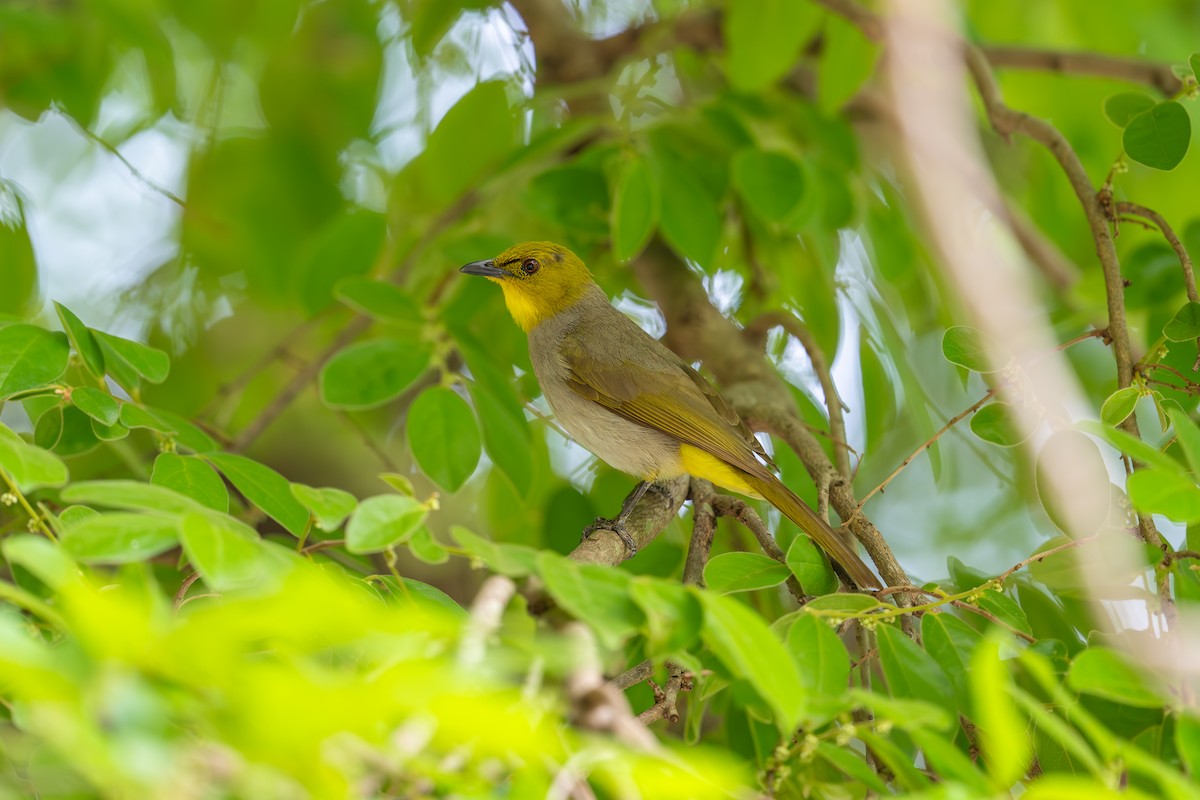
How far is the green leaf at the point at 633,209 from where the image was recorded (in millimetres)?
3686

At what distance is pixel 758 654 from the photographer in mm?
1570

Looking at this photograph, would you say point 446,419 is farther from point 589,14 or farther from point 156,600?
point 589,14

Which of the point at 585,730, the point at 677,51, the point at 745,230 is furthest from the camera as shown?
the point at 677,51

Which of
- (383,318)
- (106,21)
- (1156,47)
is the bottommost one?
(383,318)

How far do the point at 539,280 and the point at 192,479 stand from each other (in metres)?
2.75

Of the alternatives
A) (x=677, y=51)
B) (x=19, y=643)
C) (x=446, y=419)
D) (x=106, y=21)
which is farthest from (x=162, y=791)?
(x=677, y=51)

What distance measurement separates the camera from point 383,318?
3627 millimetres

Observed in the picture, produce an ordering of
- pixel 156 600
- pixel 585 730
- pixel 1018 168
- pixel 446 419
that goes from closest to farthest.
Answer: pixel 156 600
pixel 585 730
pixel 446 419
pixel 1018 168

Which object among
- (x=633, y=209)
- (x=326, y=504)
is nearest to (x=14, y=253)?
(x=633, y=209)

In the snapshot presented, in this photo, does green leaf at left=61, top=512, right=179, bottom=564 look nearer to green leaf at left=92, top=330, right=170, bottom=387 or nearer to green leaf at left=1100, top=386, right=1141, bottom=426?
green leaf at left=92, top=330, right=170, bottom=387

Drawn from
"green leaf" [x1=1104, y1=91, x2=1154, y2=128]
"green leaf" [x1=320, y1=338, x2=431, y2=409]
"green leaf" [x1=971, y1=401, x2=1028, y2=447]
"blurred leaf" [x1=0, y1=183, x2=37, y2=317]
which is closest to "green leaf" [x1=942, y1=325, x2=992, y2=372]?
"green leaf" [x1=971, y1=401, x2=1028, y2=447]

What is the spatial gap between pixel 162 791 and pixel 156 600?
26cm

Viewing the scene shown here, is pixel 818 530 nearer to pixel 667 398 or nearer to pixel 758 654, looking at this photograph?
pixel 667 398

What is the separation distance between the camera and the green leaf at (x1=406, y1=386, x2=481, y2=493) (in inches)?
132
